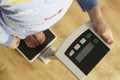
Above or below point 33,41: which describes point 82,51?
above

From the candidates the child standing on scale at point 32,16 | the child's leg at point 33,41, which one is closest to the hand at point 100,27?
the child standing on scale at point 32,16

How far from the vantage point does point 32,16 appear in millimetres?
707

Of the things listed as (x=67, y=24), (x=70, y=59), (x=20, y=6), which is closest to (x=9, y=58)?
(x=67, y=24)

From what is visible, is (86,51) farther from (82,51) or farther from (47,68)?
(47,68)

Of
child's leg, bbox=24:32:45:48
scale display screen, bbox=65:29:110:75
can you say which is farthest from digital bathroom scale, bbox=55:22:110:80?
child's leg, bbox=24:32:45:48

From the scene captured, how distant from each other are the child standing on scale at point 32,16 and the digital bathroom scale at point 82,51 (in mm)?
31

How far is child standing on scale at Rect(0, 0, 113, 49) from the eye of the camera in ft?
2.07

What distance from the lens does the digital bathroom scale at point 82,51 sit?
0.78 m

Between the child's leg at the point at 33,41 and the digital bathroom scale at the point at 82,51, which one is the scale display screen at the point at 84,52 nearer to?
the digital bathroom scale at the point at 82,51

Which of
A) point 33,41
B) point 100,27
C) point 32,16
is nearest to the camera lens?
point 32,16

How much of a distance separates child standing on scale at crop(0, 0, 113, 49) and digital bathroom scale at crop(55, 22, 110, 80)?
0.03m

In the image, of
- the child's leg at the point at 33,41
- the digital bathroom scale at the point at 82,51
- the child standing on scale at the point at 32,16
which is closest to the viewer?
the child standing on scale at the point at 32,16

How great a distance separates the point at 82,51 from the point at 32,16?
0.64ft

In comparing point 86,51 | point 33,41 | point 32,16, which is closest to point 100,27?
point 86,51
